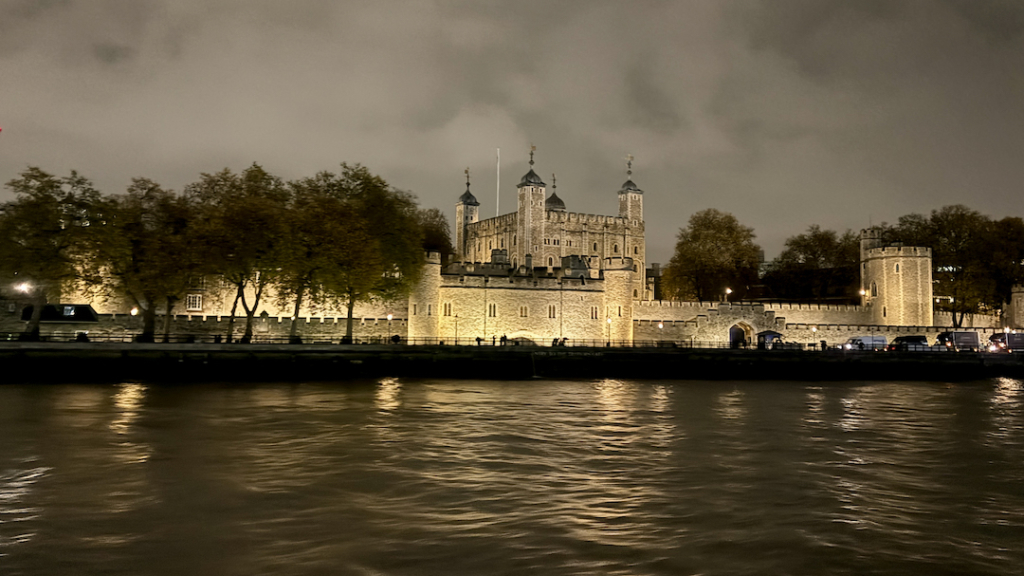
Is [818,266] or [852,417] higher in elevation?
[818,266]

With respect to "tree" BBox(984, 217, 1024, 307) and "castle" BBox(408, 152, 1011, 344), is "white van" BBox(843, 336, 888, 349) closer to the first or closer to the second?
"castle" BBox(408, 152, 1011, 344)

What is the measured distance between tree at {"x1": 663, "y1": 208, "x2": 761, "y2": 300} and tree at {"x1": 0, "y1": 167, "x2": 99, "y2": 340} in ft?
142

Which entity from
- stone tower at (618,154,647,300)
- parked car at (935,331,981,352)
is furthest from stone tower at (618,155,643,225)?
parked car at (935,331,981,352)

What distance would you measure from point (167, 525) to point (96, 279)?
26.7 metres

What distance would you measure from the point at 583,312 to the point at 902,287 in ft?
70.7

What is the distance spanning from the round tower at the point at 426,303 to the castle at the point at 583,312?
55mm

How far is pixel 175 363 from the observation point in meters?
34.0

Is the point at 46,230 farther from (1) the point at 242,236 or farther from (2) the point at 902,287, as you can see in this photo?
(2) the point at 902,287

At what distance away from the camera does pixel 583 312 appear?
4988 centimetres

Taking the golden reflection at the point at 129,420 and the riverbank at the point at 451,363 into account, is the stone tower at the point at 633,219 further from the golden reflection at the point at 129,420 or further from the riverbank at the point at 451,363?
the golden reflection at the point at 129,420

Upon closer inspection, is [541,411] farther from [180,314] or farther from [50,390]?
[180,314]

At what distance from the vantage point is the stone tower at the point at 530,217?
72438 millimetres

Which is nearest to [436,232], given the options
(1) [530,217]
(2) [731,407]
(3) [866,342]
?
(1) [530,217]

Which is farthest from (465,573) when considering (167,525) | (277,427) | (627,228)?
(627,228)
